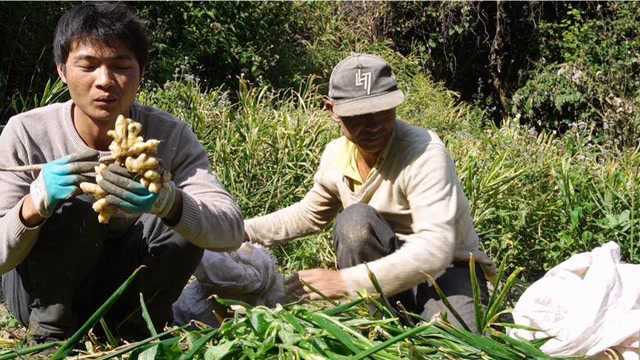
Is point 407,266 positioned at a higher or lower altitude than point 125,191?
lower

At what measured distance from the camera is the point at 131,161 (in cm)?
219

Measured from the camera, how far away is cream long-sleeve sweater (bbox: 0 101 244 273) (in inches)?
96.8

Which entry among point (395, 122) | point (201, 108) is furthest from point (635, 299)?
point (201, 108)

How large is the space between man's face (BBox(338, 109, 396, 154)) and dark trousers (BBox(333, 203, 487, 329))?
0.66 feet

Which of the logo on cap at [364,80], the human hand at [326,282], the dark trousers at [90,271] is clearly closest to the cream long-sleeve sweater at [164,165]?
the dark trousers at [90,271]

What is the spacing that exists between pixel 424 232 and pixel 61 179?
A: 3.52 ft

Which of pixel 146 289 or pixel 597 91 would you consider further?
pixel 597 91

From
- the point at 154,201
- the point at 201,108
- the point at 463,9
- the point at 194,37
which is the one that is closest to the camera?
the point at 154,201

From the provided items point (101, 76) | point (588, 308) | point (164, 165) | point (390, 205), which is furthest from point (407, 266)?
point (101, 76)

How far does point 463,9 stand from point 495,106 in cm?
129

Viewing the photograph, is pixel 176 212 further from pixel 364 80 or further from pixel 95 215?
pixel 364 80

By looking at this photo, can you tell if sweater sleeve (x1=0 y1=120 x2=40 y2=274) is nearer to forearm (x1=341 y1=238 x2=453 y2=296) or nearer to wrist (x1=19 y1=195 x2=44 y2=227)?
wrist (x1=19 y1=195 x2=44 y2=227)

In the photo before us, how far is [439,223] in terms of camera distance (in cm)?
277

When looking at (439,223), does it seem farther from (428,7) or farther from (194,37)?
(428,7)
